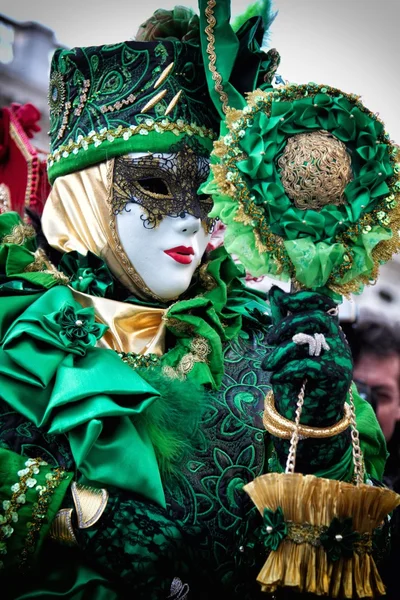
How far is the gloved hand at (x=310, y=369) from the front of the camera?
1.62m

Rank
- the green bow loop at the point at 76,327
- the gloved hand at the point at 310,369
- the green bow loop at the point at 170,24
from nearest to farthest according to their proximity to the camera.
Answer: the gloved hand at the point at 310,369 → the green bow loop at the point at 76,327 → the green bow loop at the point at 170,24

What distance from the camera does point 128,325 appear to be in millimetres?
2139

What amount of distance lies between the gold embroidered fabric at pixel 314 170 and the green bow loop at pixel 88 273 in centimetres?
68

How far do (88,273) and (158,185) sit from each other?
31 centimetres

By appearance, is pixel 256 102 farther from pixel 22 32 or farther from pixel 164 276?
pixel 22 32

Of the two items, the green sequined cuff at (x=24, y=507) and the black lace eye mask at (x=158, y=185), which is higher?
the black lace eye mask at (x=158, y=185)

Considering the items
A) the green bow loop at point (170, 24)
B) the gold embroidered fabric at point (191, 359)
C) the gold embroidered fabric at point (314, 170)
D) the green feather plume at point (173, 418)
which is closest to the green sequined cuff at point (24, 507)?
the green feather plume at point (173, 418)

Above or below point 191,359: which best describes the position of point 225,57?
above

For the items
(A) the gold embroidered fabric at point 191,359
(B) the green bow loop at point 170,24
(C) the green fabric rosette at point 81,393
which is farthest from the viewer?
(B) the green bow loop at point 170,24

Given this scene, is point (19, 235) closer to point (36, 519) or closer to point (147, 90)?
point (147, 90)

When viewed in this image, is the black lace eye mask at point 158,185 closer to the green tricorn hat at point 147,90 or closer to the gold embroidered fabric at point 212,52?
the green tricorn hat at point 147,90

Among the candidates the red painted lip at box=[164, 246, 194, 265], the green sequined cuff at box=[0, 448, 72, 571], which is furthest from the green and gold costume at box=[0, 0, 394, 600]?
the red painted lip at box=[164, 246, 194, 265]

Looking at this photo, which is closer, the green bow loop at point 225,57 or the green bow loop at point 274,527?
the green bow loop at point 274,527

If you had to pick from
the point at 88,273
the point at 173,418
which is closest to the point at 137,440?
the point at 173,418
